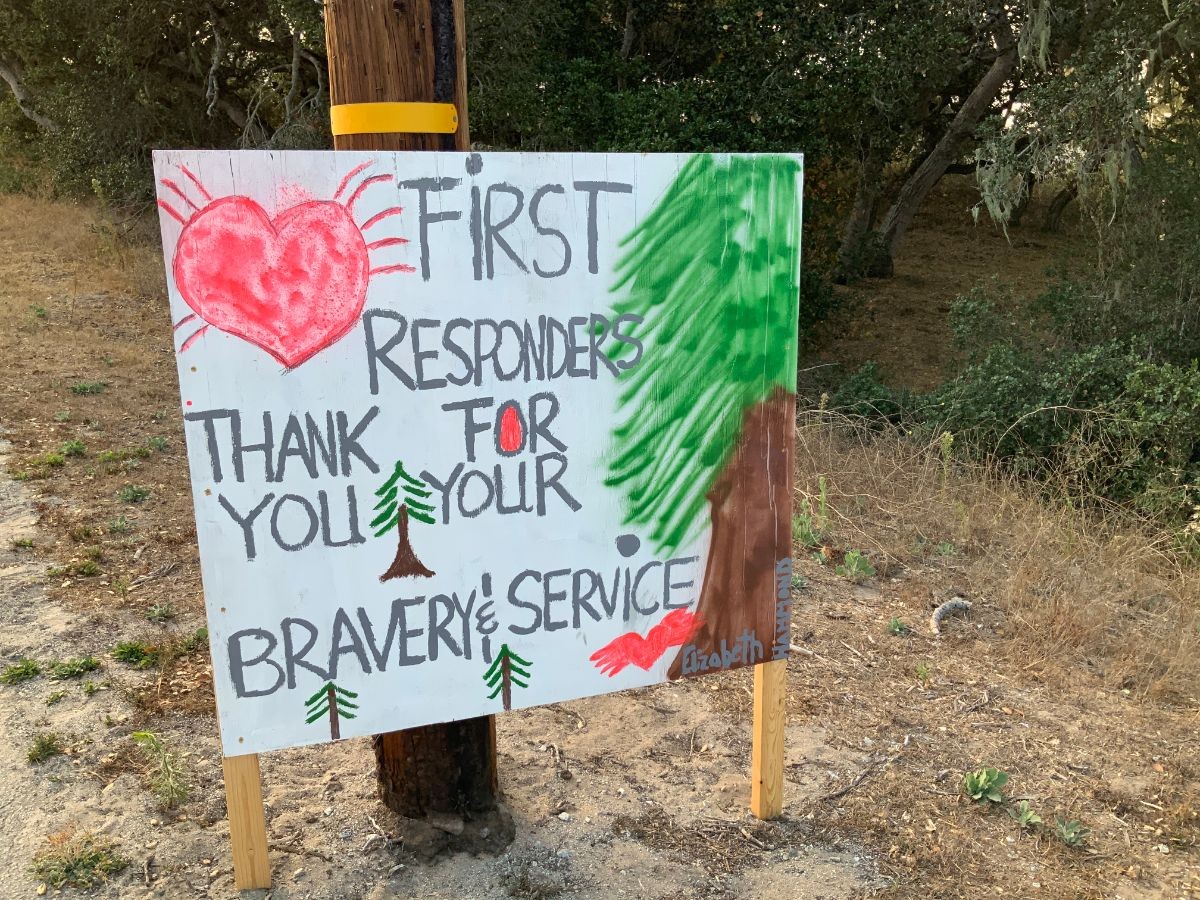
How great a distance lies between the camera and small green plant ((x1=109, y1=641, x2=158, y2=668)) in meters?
3.74

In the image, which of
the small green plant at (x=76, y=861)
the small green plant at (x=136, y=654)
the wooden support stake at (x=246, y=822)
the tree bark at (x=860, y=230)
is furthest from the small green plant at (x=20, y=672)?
the tree bark at (x=860, y=230)

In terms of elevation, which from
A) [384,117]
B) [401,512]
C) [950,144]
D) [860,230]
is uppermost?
[950,144]

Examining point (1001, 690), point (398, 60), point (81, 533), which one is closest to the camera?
point (398, 60)

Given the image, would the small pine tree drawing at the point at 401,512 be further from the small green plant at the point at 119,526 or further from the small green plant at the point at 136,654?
the small green plant at the point at 119,526

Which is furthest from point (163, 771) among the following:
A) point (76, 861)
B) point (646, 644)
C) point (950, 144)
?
point (950, 144)

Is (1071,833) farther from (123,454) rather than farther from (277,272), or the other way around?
(123,454)

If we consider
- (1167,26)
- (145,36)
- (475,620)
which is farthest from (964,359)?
(145,36)

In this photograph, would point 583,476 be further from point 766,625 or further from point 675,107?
point 675,107

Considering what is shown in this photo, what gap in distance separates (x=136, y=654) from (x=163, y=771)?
956 mm

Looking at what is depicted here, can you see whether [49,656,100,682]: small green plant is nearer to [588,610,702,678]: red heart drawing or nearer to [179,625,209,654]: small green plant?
[179,625,209,654]: small green plant

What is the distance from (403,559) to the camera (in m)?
2.37

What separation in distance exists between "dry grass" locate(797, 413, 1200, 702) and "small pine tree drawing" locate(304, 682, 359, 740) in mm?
2867

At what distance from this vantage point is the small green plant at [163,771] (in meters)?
2.94

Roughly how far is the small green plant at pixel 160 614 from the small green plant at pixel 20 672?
49cm
